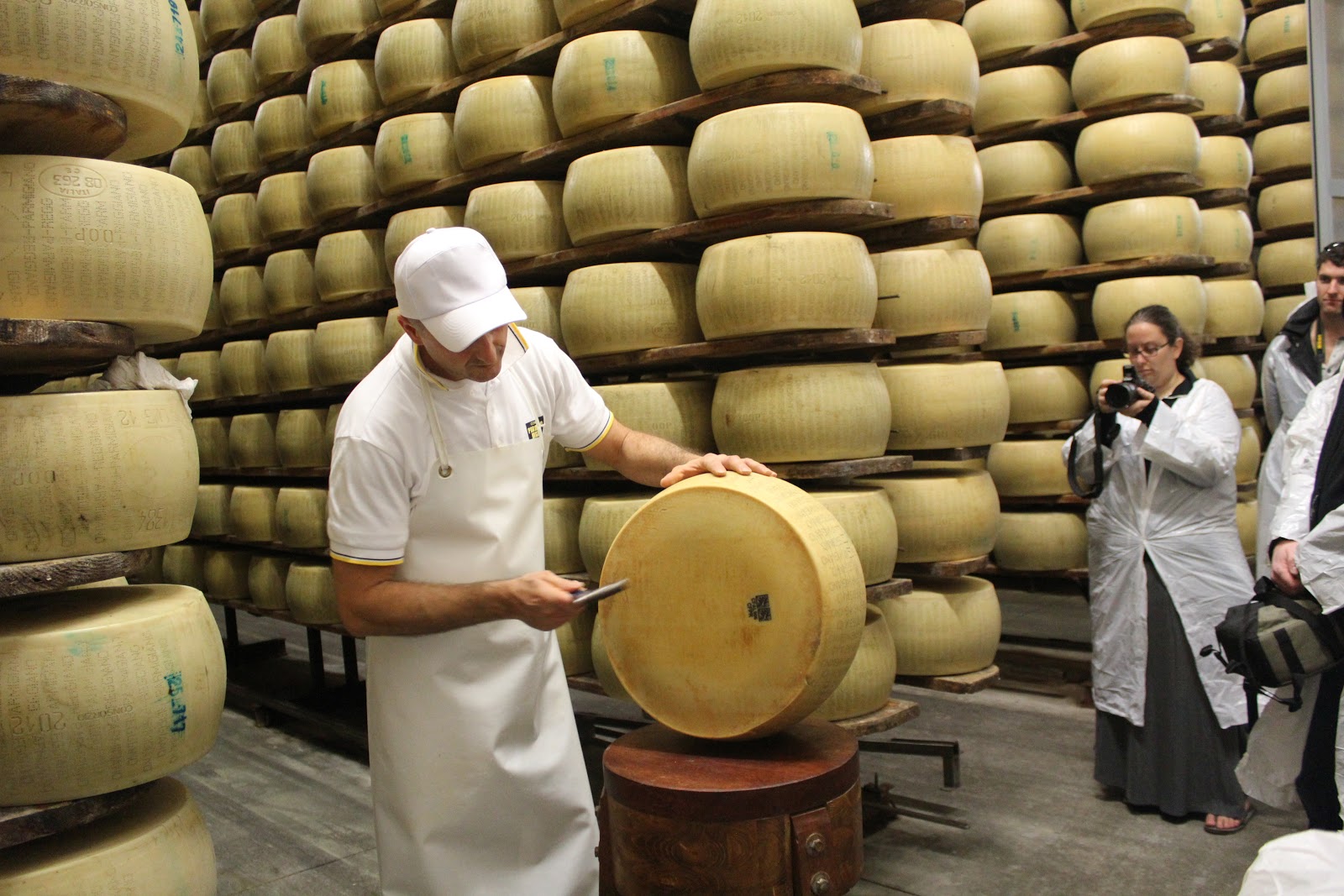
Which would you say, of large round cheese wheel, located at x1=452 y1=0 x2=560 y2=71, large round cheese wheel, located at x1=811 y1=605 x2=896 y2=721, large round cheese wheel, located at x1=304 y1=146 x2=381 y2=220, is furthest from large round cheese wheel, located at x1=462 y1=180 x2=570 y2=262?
large round cheese wheel, located at x1=811 y1=605 x2=896 y2=721

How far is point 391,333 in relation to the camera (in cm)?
362

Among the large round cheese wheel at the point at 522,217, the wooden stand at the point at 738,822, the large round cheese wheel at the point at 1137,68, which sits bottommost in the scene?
the wooden stand at the point at 738,822

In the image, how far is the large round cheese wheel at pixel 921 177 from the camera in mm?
2990

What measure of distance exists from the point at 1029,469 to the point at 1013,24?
177cm

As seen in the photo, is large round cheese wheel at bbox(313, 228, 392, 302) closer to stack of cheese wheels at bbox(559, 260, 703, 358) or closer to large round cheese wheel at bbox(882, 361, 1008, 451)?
stack of cheese wheels at bbox(559, 260, 703, 358)

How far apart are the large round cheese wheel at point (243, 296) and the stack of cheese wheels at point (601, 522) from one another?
220 centimetres

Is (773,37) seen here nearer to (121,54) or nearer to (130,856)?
(121,54)

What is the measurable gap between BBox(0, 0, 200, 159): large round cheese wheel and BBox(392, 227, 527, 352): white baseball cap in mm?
567

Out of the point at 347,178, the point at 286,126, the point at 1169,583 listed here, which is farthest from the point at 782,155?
the point at 286,126

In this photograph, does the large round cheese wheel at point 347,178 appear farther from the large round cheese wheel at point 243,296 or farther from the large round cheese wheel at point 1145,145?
the large round cheese wheel at point 1145,145

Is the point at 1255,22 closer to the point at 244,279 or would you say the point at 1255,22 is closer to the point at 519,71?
the point at 519,71

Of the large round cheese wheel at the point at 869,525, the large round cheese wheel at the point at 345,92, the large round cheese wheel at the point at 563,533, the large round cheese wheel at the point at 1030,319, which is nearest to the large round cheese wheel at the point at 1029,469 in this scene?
the large round cheese wheel at the point at 1030,319

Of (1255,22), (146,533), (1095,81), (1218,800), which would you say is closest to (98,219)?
(146,533)

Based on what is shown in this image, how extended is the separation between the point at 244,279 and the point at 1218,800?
13.2ft
